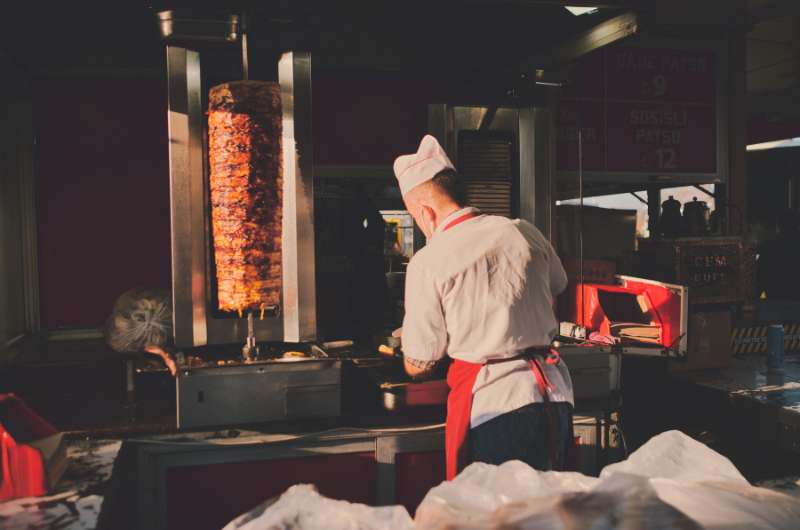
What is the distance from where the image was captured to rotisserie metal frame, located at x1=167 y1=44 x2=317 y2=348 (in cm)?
253

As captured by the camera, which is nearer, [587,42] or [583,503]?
[583,503]

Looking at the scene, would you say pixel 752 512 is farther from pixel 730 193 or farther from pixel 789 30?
pixel 789 30

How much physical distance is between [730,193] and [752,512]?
14.4 feet

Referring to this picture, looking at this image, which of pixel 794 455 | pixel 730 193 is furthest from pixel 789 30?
pixel 794 455

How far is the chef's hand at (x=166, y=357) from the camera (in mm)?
2344

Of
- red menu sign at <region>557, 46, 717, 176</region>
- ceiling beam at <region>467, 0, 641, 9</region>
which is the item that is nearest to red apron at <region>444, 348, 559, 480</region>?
ceiling beam at <region>467, 0, 641, 9</region>

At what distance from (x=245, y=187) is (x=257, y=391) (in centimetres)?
78

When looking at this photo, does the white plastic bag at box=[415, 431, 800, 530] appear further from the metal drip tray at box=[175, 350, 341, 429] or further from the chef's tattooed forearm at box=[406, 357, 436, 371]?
the metal drip tray at box=[175, 350, 341, 429]

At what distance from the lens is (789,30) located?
551 cm

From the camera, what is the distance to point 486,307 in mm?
2135

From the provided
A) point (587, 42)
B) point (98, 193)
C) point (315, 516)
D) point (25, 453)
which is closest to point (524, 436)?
point (315, 516)

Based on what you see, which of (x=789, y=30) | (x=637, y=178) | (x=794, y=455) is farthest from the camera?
(x=789, y=30)

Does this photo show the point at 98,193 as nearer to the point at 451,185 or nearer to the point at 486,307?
the point at 451,185

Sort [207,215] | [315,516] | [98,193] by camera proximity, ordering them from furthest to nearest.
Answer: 1. [98,193]
2. [207,215]
3. [315,516]
